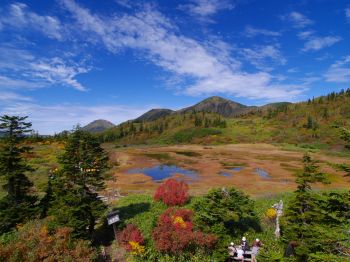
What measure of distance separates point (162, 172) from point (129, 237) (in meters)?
43.1

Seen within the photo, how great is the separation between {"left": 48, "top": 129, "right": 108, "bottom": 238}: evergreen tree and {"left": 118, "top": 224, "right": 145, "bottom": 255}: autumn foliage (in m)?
2.73

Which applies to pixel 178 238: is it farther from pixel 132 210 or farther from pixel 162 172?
pixel 162 172

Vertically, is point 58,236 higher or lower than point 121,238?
higher

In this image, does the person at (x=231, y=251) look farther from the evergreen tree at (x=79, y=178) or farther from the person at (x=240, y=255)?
the evergreen tree at (x=79, y=178)

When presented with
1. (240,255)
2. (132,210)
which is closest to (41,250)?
(240,255)

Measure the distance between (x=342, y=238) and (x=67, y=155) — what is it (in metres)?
21.9

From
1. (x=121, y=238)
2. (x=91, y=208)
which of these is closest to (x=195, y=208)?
(x=121, y=238)

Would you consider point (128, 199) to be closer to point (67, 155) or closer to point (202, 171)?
point (67, 155)

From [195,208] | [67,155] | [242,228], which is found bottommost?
[242,228]

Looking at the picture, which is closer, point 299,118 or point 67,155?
point 67,155

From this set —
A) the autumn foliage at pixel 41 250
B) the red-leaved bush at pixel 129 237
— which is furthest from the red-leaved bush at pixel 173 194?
the autumn foliage at pixel 41 250

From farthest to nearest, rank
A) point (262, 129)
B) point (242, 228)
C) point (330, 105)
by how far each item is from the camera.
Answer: point (330, 105) < point (262, 129) < point (242, 228)

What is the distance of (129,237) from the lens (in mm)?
23734

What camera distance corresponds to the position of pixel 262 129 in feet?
579
